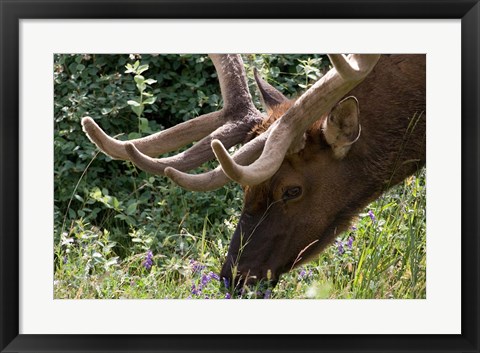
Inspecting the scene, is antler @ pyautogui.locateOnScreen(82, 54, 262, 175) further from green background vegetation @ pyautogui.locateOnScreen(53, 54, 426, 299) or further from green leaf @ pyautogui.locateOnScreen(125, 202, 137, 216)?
green leaf @ pyautogui.locateOnScreen(125, 202, 137, 216)

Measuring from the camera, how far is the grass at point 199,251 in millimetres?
6012

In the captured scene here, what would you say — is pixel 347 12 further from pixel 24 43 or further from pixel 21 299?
pixel 21 299

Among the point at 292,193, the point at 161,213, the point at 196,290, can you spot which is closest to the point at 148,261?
the point at 196,290

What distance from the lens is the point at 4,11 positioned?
535 cm

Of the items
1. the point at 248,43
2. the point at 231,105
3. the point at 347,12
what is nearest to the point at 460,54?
the point at 347,12

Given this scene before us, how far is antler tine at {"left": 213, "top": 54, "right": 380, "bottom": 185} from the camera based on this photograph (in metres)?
5.56

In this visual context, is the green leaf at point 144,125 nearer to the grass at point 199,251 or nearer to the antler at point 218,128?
the grass at point 199,251

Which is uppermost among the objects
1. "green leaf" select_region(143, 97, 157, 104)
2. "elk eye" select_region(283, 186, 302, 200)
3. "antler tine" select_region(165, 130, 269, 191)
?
"green leaf" select_region(143, 97, 157, 104)

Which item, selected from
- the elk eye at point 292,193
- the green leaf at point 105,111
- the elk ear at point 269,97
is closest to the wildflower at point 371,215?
the elk eye at point 292,193

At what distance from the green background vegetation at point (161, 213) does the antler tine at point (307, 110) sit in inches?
27.3

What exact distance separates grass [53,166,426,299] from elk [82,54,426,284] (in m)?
0.16

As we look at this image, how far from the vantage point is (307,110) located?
5816 mm

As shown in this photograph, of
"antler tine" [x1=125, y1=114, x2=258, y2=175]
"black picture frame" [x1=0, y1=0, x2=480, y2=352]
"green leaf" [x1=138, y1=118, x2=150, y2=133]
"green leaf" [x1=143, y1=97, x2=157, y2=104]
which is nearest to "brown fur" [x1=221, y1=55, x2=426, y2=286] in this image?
"antler tine" [x1=125, y1=114, x2=258, y2=175]

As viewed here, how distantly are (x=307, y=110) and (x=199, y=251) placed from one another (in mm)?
1578
